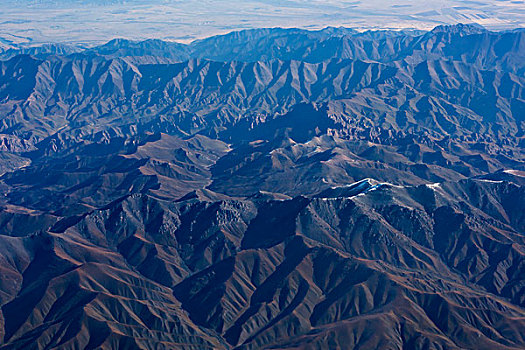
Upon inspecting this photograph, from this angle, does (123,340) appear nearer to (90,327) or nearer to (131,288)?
(90,327)

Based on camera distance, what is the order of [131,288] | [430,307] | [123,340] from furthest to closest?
[131,288], [430,307], [123,340]

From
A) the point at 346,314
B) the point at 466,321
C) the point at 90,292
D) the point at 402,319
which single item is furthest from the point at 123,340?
the point at 466,321

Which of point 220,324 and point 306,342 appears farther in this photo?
point 220,324

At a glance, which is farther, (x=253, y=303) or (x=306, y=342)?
(x=253, y=303)

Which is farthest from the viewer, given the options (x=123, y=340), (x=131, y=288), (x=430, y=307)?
(x=131, y=288)

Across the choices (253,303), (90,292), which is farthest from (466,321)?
(90,292)

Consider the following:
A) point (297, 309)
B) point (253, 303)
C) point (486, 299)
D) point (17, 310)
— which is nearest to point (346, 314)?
point (297, 309)

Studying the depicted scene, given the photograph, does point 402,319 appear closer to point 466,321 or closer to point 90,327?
point 466,321
